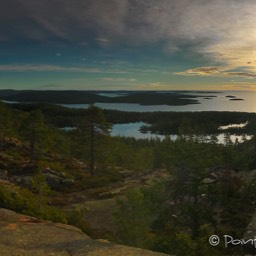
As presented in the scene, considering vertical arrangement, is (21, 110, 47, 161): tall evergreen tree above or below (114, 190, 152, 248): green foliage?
above

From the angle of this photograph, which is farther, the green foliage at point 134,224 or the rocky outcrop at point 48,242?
the green foliage at point 134,224

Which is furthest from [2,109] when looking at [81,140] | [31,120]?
[81,140]

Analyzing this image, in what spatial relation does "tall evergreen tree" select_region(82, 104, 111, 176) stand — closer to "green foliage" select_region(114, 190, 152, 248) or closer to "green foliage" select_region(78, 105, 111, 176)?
"green foliage" select_region(78, 105, 111, 176)

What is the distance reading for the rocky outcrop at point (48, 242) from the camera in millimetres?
10805

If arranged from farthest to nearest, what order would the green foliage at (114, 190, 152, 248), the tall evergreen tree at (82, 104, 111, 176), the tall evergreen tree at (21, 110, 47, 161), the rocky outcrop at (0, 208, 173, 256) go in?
the tall evergreen tree at (21, 110, 47, 161), the tall evergreen tree at (82, 104, 111, 176), the green foliage at (114, 190, 152, 248), the rocky outcrop at (0, 208, 173, 256)

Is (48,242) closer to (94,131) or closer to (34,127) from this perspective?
(94,131)

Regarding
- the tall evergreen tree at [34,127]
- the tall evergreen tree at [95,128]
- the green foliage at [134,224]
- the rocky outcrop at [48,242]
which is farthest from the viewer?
the tall evergreen tree at [34,127]

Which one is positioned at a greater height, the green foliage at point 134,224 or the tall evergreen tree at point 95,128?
the tall evergreen tree at point 95,128

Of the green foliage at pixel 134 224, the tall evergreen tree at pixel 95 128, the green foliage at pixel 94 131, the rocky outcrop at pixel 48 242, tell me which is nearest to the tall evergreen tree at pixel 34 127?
the green foliage at pixel 94 131

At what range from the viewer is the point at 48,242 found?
1178cm

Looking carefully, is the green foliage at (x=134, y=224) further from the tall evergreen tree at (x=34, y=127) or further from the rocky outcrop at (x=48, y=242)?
the tall evergreen tree at (x=34, y=127)

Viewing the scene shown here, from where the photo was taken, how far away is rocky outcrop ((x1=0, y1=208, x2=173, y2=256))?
1080 cm

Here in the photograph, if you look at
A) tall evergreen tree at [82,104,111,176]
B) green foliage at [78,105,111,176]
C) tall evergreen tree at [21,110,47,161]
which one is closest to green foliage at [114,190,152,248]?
tall evergreen tree at [82,104,111,176]

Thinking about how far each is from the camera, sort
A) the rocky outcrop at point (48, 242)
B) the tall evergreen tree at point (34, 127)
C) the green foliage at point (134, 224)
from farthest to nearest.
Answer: the tall evergreen tree at point (34, 127), the green foliage at point (134, 224), the rocky outcrop at point (48, 242)
